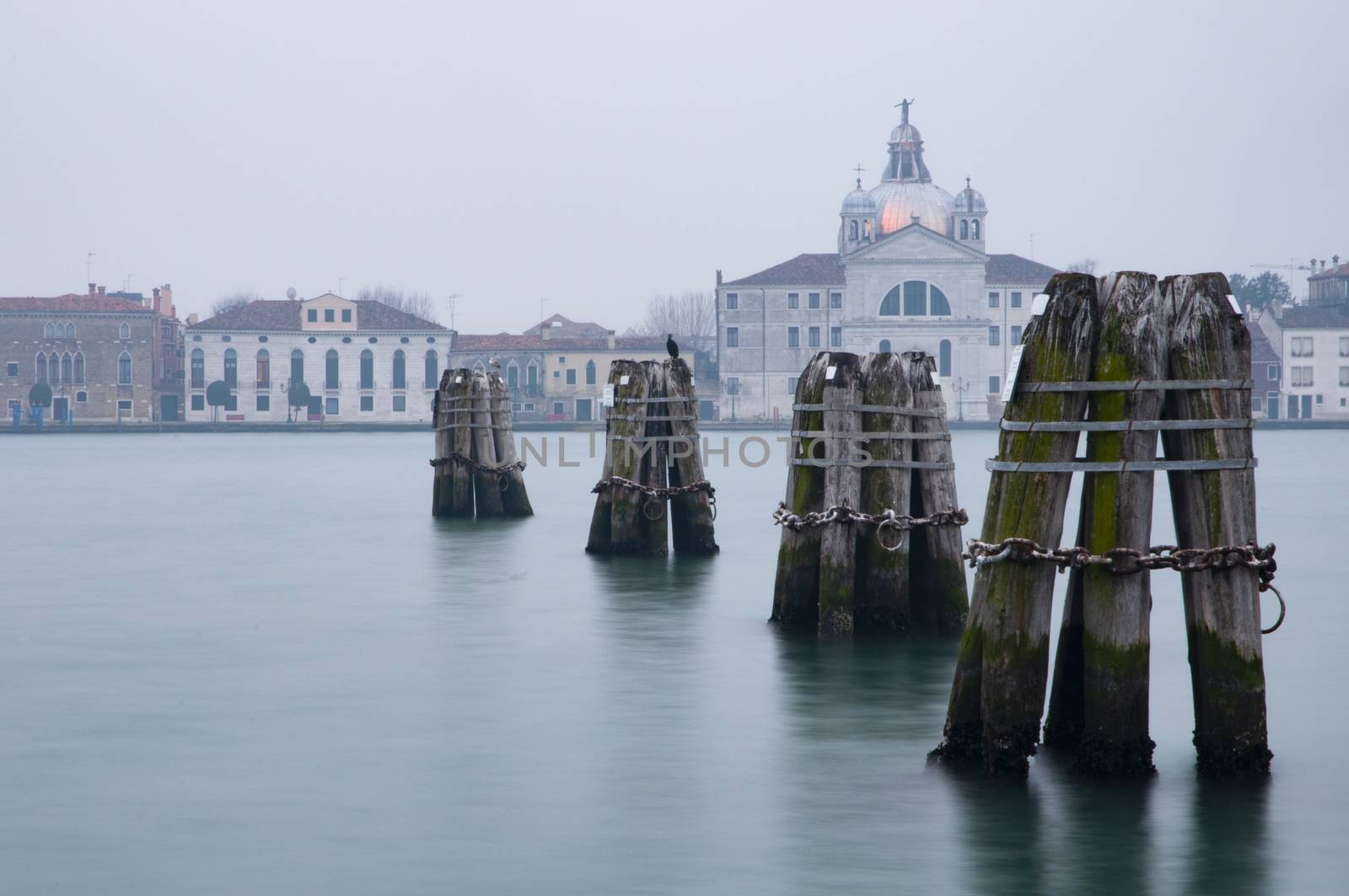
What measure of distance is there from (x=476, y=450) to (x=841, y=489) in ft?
48.5

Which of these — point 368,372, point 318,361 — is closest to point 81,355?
point 318,361

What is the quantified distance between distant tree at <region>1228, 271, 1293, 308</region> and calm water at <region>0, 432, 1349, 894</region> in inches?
5874

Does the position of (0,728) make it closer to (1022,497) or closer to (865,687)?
(865,687)

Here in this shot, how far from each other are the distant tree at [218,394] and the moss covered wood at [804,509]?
119061mm

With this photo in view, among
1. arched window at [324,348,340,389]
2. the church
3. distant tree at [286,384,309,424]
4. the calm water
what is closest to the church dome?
the church

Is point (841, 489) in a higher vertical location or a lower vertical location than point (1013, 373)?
lower

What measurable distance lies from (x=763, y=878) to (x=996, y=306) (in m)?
117

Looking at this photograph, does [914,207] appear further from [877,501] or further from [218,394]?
[877,501]

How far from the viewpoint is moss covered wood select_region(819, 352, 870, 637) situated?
12.4 m

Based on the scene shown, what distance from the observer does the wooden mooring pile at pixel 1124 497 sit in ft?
26.7

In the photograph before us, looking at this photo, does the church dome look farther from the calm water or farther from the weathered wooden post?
the weathered wooden post

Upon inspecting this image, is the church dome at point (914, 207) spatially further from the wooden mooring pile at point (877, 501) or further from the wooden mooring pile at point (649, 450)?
the wooden mooring pile at point (877, 501)

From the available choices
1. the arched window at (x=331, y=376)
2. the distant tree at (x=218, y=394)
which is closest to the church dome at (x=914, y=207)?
the arched window at (x=331, y=376)

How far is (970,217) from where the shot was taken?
133 meters
